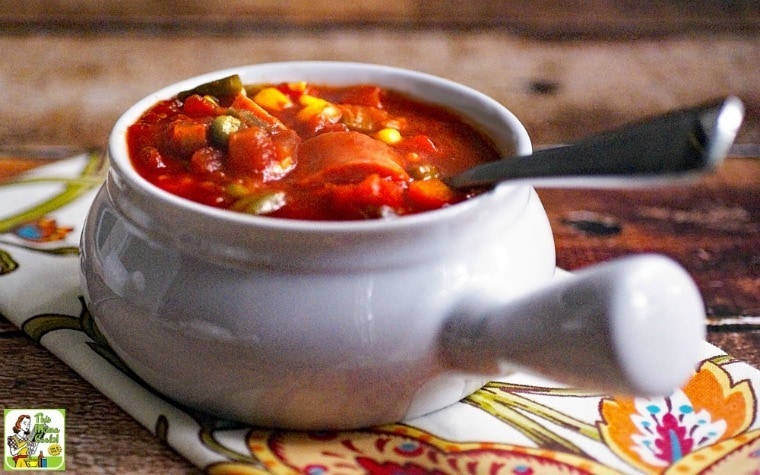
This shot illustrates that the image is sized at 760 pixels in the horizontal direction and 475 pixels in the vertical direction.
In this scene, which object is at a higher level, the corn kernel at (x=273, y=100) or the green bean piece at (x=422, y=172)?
the green bean piece at (x=422, y=172)

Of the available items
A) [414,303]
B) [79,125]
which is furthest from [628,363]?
[79,125]

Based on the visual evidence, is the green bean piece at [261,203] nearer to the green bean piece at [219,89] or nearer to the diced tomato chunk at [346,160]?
the diced tomato chunk at [346,160]

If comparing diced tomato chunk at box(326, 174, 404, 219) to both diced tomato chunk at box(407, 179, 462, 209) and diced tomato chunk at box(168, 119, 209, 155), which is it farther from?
diced tomato chunk at box(168, 119, 209, 155)

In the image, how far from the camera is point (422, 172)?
1121mm

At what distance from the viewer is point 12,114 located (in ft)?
7.20

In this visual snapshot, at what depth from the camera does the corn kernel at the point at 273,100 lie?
1.29m

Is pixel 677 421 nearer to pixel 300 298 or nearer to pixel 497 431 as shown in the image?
pixel 497 431

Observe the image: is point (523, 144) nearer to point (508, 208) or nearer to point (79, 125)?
point (508, 208)

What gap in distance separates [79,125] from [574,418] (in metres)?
1.50

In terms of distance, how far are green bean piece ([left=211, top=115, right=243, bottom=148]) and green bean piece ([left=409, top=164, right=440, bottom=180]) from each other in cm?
22

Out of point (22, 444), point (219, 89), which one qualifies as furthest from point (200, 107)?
point (22, 444)

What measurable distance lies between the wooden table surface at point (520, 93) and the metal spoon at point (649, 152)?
51cm

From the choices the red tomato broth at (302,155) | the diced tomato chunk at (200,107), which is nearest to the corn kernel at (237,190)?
the red tomato broth at (302,155)

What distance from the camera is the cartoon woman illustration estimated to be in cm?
104
